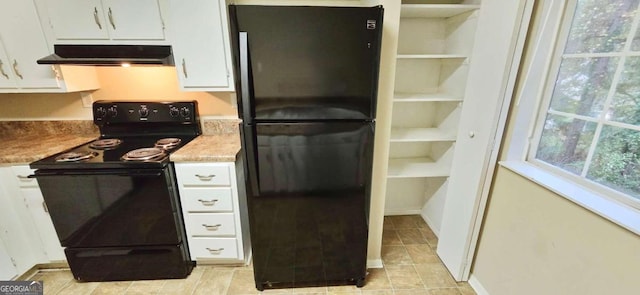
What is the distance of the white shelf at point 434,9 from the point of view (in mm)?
1708

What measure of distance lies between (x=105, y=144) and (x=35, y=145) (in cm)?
48

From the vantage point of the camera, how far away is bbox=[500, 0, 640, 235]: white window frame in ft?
3.44

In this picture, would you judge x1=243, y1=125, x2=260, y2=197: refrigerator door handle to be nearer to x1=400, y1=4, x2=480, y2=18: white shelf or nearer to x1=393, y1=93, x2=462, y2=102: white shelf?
x1=393, y1=93, x2=462, y2=102: white shelf

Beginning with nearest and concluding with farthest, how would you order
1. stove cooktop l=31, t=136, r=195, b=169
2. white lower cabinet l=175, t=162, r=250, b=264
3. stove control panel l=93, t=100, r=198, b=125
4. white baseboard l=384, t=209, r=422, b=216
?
stove cooktop l=31, t=136, r=195, b=169, white lower cabinet l=175, t=162, r=250, b=264, stove control panel l=93, t=100, r=198, b=125, white baseboard l=384, t=209, r=422, b=216

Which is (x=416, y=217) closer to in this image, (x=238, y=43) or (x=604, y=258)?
(x=604, y=258)

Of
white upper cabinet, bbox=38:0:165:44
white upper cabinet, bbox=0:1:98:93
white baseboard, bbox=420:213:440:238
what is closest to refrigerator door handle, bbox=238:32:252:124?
white upper cabinet, bbox=38:0:165:44

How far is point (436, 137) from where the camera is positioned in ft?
6.73

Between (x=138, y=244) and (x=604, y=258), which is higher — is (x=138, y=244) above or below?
below

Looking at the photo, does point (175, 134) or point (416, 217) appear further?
point (416, 217)

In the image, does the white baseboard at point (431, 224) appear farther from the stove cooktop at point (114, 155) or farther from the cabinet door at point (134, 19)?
the cabinet door at point (134, 19)

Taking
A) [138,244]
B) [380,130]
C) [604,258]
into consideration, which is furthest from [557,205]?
[138,244]

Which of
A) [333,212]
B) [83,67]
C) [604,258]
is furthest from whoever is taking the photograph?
[83,67]

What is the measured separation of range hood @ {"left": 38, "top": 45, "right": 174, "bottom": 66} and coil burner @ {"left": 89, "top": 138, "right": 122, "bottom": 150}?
1.81ft

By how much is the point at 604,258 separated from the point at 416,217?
1.70m
